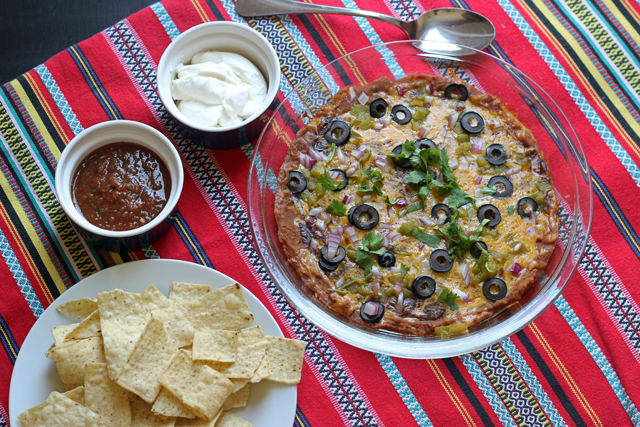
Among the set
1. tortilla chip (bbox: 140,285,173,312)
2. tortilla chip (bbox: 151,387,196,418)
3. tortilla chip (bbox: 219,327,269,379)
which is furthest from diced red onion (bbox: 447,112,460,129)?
tortilla chip (bbox: 151,387,196,418)

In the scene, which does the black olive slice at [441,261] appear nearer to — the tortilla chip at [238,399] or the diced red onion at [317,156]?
the diced red onion at [317,156]

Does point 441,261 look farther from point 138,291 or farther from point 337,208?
point 138,291

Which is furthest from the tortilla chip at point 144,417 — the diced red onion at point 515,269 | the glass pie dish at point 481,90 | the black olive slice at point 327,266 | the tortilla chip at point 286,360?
the diced red onion at point 515,269

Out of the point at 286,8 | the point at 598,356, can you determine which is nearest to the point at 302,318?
the point at 598,356

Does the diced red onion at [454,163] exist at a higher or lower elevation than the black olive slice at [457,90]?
lower

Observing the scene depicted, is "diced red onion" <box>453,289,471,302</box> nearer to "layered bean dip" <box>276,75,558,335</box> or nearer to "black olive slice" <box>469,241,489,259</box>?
"layered bean dip" <box>276,75,558,335</box>

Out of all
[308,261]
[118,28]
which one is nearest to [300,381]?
[308,261]

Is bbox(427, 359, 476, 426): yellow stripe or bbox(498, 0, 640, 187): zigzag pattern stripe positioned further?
bbox(498, 0, 640, 187): zigzag pattern stripe

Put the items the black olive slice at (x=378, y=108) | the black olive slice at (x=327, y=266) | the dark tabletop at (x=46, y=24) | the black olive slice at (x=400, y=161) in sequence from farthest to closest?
the dark tabletop at (x=46, y=24) < the black olive slice at (x=378, y=108) < the black olive slice at (x=400, y=161) < the black olive slice at (x=327, y=266)
